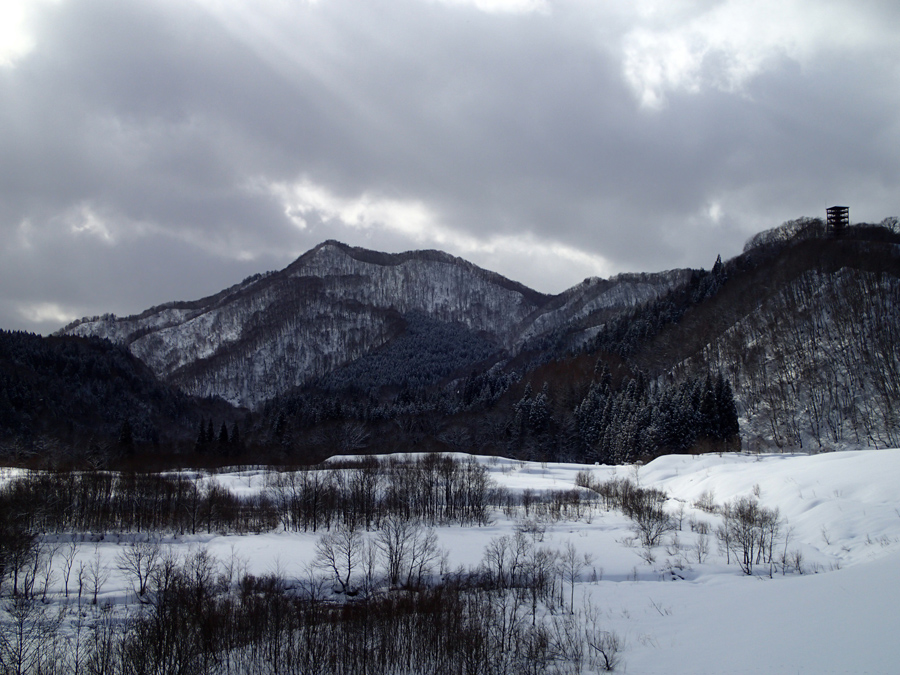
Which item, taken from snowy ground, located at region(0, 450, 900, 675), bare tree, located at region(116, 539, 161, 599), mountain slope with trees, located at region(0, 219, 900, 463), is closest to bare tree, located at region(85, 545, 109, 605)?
snowy ground, located at region(0, 450, 900, 675)

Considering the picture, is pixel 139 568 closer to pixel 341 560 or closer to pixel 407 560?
pixel 341 560

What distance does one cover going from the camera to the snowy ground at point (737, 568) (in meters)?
14.9

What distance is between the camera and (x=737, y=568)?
30609 mm

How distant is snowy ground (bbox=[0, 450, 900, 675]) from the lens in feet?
48.9

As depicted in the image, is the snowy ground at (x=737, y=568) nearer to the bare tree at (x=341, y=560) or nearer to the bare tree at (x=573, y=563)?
the bare tree at (x=573, y=563)

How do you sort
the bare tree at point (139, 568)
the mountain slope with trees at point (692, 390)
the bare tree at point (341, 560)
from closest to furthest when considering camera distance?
the bare tree at point (139, 568) < the bare tree at point (341, 560) < the mountain slope with trees at point (692, 390)

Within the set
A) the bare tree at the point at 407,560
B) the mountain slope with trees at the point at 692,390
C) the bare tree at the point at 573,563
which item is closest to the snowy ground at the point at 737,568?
the bare tree at the point at 573,563

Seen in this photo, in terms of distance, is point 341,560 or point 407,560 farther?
point 341,560

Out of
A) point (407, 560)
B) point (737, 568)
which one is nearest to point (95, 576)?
point (407, 560)

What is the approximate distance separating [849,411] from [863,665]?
286ft

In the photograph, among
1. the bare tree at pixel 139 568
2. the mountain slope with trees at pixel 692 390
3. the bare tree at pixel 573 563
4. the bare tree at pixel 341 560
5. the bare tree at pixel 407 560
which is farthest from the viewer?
the mountain slope with trees at pixel 692 390

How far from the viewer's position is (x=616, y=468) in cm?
7431

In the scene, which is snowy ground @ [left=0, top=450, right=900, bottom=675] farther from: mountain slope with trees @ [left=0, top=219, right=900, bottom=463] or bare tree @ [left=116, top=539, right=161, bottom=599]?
mountain slope with trees @ [left=0, top=219, right=900, bottom=463]

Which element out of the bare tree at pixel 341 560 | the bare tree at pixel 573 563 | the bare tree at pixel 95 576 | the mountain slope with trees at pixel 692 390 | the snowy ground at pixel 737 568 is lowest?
the bare tree at pixel 95 576
